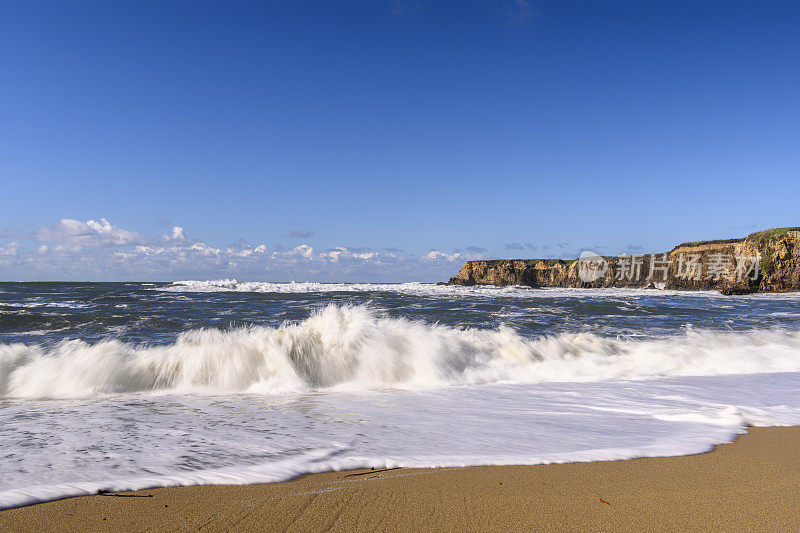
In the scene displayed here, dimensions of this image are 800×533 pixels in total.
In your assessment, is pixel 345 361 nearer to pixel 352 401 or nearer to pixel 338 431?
pixel 352 401

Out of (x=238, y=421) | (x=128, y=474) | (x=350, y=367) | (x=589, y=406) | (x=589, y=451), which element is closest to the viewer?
(x=128, y=474)

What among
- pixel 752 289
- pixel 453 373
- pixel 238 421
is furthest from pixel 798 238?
pixel 238 421

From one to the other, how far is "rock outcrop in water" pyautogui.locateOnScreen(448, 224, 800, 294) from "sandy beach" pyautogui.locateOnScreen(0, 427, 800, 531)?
167 ft

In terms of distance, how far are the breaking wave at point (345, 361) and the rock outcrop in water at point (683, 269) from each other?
44.7 meters

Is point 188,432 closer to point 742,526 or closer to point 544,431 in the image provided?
point 544,431

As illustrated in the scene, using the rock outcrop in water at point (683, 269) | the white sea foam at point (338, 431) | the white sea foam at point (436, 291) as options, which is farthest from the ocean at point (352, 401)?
A: the rock outcrop in water at point (683, 269)

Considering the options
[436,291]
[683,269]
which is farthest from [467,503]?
[683,269]

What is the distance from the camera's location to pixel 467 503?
80.7 inches

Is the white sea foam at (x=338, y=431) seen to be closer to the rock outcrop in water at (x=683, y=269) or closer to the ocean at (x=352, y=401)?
the ocean at (x=352, y=401)

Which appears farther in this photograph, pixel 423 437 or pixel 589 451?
pixel 423 437

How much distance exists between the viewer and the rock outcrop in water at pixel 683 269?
158 feet

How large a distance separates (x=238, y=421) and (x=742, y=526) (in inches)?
133

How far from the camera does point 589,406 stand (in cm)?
450

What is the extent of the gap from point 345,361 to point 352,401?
5.71 ft
